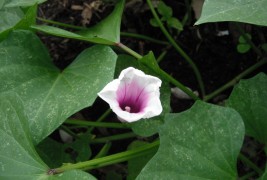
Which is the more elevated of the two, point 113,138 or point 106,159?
point 106,159

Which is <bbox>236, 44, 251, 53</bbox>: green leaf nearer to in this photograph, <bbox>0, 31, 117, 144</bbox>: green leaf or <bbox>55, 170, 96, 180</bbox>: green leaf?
<bbox>0, 31, 117, 144</bbox>: green leaf

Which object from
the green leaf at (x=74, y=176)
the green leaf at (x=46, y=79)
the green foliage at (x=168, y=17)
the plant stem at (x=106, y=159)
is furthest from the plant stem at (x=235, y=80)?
the green leaf at (x=74, y=176)

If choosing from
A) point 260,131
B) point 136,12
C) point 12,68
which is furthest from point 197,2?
point 12,68

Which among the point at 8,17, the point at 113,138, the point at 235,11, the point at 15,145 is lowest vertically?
the point at 113,138

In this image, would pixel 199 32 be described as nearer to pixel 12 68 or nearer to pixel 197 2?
pixel 197 2

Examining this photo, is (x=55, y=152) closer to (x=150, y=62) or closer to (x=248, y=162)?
(x=150, y=62)

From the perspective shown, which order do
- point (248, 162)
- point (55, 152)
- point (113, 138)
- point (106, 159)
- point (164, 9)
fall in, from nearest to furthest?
point (106, 159), point (248, 162), point (55, 152), point (113, 138), point (164, 9)

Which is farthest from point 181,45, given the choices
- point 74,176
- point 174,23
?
point 74,176
